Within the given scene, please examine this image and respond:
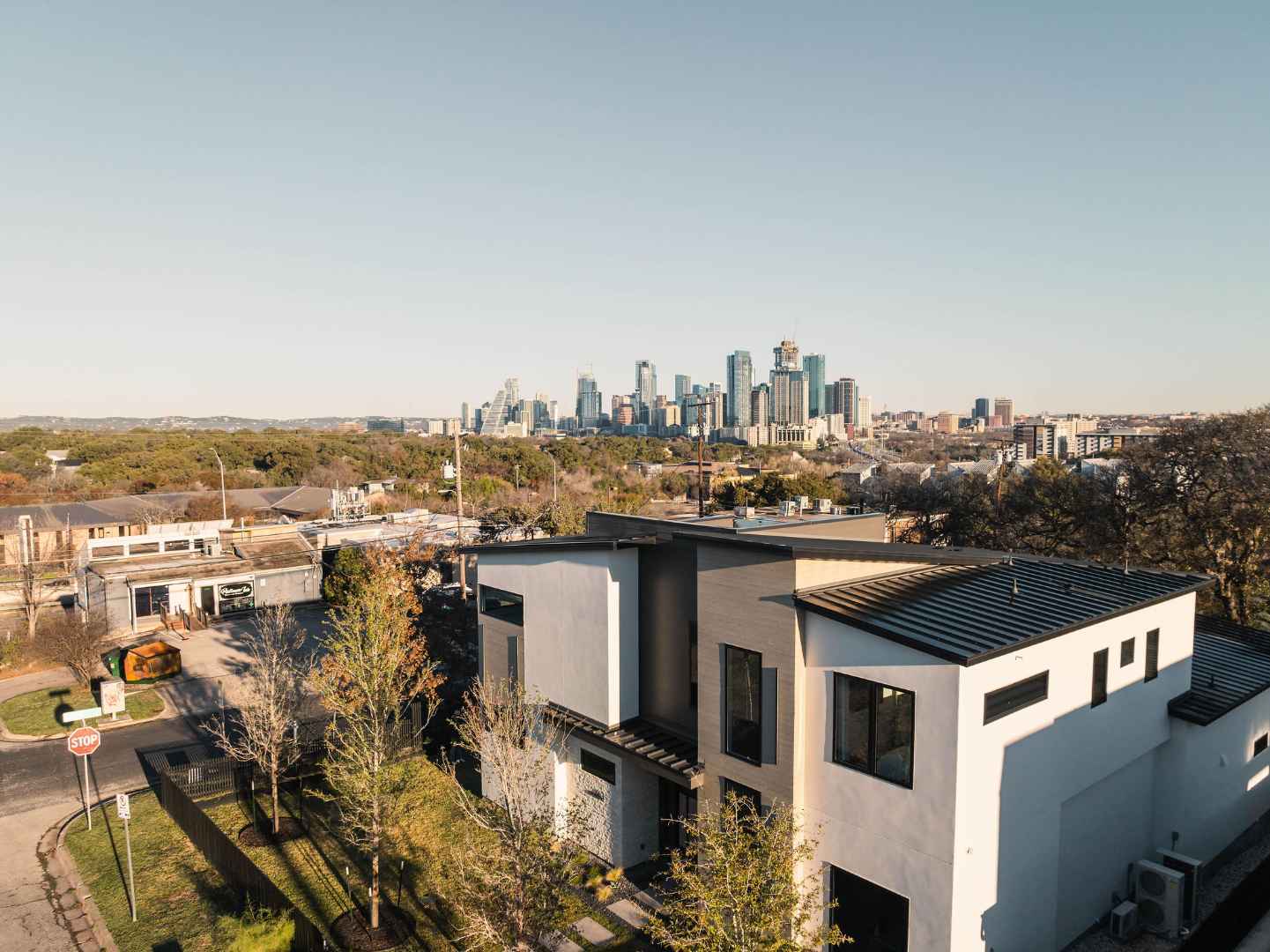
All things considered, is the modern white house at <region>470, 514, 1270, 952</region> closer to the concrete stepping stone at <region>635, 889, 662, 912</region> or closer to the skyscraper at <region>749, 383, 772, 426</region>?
the concrete stepping stone at <region>635, 889, 662, 912</region>

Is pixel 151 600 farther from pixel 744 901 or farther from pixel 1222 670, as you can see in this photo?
pixel 1222 670

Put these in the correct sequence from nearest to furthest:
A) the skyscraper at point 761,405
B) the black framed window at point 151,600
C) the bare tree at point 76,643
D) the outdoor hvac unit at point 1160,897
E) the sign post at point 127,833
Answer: the outdoor hvac unit at point 1160,897 < the sign post at point 127,833 < the bare tree at point 76,643 < the black framed window at point 151,600 < the skyscraper at point 761,405

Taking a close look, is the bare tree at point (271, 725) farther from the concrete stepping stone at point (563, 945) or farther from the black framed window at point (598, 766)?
the concrete stepping stone at point (563, 945)

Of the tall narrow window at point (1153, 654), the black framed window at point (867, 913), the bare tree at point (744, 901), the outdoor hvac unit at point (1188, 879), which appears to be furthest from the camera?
the tall narrow window at point (1153, 654)

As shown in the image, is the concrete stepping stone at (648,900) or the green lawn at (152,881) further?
the concrete stepping stone at (648,900)

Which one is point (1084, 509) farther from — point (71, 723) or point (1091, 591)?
point (71, 723)

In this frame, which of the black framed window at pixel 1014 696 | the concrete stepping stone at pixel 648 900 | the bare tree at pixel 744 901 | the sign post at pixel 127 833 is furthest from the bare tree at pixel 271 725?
the black framed window at pixel 1014 696

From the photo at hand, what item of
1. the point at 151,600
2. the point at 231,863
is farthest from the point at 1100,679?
the point at 151,600
